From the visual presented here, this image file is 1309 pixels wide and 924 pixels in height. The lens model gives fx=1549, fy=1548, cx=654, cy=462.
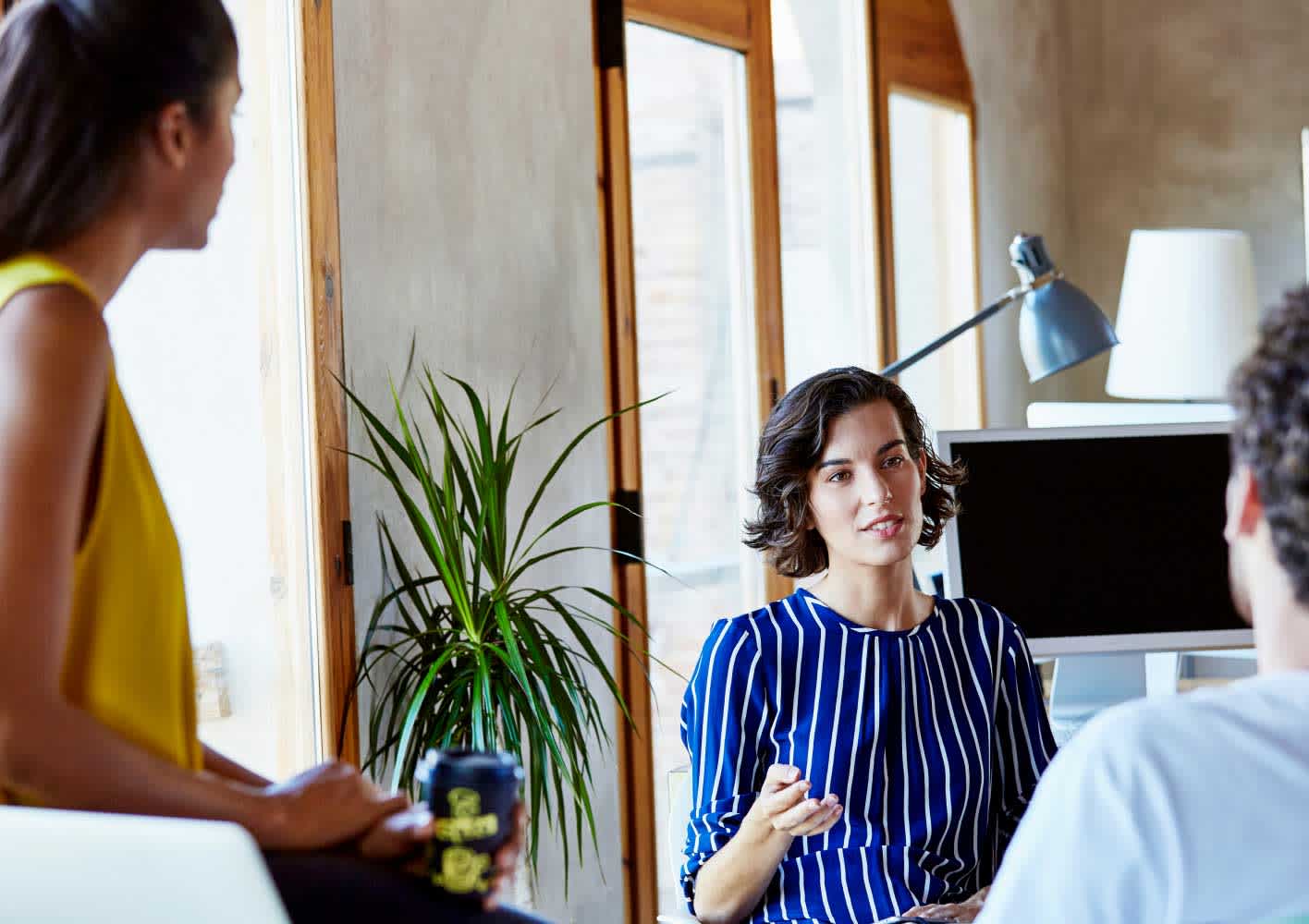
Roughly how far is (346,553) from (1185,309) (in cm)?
248

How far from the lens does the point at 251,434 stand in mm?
2518

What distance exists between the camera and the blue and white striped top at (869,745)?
192cm

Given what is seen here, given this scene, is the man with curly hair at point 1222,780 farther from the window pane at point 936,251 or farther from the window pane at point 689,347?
the window pane at point 936,251

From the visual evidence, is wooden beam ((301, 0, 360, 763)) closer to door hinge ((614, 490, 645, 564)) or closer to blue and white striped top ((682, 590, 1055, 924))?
blue and white striped top ((682, 590, 1055, 924))

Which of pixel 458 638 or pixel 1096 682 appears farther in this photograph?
pixel 1096 682

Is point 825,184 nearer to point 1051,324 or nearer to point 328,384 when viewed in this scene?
point 1051,324

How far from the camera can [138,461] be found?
1089 mm

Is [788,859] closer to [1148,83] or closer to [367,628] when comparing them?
[367,628]

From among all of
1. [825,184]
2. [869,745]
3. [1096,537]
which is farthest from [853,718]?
[825,184]

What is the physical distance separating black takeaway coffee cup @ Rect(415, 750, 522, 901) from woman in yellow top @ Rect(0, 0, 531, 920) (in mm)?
23

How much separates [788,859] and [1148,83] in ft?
16.5

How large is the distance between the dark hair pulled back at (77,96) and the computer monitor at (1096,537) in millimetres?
1725

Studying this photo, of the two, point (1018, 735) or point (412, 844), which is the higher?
point (412, 844)

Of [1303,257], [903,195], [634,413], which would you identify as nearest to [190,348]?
[634,413]
